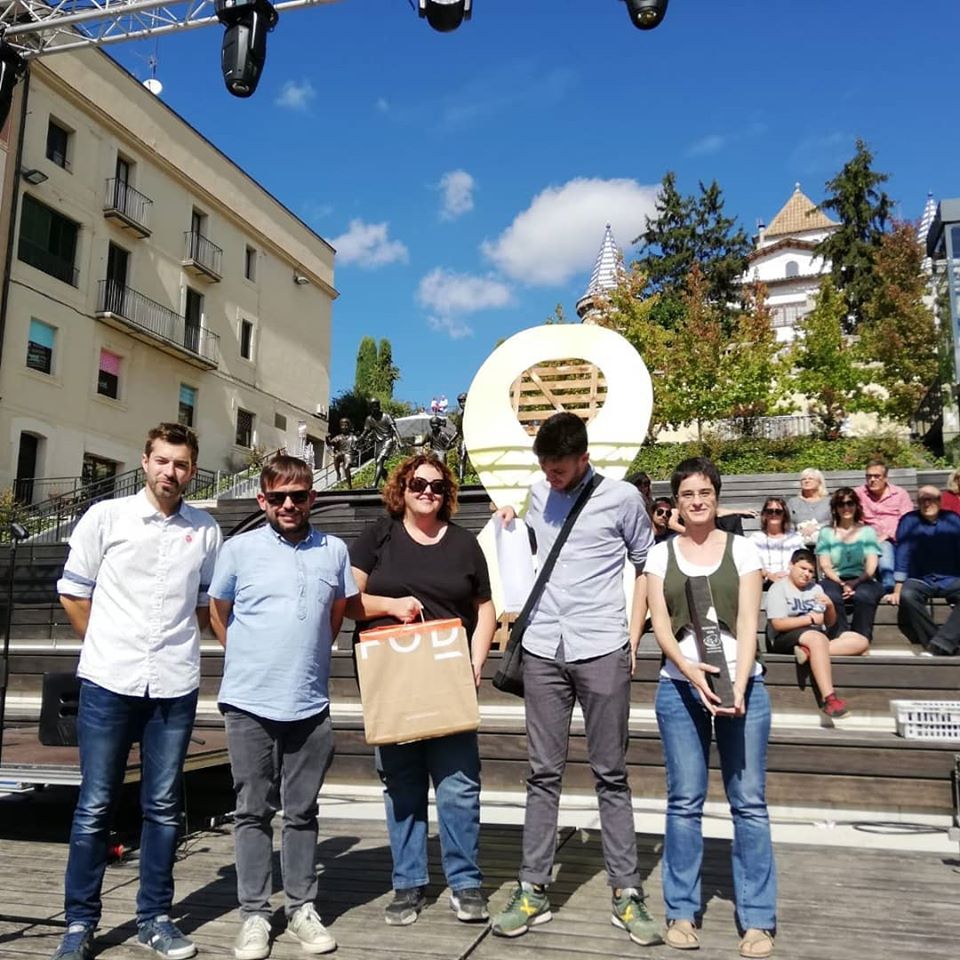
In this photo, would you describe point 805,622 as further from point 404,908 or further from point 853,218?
point 853,218

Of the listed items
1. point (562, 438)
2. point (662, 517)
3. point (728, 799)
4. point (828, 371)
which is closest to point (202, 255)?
point (828, 371)

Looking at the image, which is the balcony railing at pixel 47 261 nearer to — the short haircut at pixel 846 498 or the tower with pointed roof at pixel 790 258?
the short haircut at pixel 846 498

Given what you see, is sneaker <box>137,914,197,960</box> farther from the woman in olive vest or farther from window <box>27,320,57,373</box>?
window <box>27,320,57,373</box>

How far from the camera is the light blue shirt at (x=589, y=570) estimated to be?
3244mm

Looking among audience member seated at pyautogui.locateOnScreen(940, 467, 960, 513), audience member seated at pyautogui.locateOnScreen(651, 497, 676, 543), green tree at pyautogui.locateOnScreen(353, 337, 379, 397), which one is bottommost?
audience member seated at pyautogui.locateOnScreen(651, 497, 676, 543)

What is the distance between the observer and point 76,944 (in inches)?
112

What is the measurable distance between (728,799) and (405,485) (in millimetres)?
1673

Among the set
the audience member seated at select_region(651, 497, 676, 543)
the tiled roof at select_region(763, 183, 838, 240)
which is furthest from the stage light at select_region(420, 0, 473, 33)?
the tiled roof at select_region(763, 183, 838, 240)

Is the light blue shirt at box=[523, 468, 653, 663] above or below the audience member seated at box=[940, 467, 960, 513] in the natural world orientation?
below

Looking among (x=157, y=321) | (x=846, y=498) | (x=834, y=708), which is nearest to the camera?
(x=834, y=708)

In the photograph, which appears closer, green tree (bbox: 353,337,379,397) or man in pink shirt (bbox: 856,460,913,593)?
man in pink shirt (bbox: 856,460,913,593)

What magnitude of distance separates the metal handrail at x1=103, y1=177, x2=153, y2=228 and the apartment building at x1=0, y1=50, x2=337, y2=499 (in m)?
0.06

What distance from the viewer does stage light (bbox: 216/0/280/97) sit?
385 inches

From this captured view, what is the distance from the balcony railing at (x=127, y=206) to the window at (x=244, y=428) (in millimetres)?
6850
